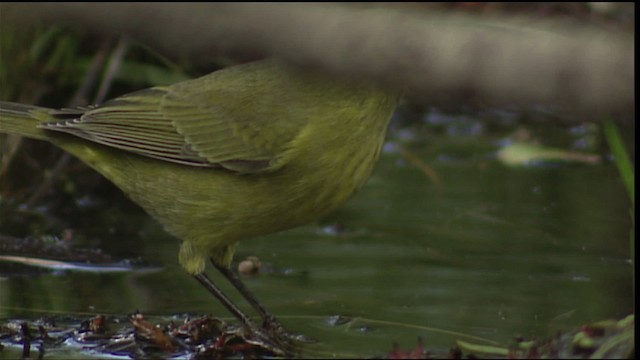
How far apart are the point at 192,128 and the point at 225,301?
0.74 m

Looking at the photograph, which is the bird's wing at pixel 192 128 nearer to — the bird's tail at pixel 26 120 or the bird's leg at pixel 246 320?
the bird's tail at pixel 26 120

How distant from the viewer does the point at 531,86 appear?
177 centimetres

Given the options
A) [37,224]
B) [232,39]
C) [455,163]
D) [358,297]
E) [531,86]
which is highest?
[232,39]

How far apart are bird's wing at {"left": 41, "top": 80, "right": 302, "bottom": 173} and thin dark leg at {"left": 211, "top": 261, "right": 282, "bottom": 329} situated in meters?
0.47

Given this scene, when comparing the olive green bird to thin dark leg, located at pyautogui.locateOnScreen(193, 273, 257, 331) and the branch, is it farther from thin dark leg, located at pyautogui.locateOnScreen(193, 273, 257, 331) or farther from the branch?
the branch

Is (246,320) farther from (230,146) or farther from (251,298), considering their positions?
(230,146)

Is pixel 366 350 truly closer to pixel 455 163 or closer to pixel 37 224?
pixel 37 224

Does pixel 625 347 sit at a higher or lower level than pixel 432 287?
higher

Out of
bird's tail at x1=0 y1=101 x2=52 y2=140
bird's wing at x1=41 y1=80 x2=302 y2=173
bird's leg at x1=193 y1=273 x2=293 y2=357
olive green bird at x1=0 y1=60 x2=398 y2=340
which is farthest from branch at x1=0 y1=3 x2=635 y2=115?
bird's tail at x1=0 y1=101 x2=52 y2=140

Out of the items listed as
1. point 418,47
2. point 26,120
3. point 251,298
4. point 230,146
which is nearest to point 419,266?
point 251,298

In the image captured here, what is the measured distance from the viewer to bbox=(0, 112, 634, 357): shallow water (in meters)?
4.54

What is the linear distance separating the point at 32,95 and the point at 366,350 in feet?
10.9

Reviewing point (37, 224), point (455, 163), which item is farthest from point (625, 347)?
point (455, 163)

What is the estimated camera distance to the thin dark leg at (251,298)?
441 cm
